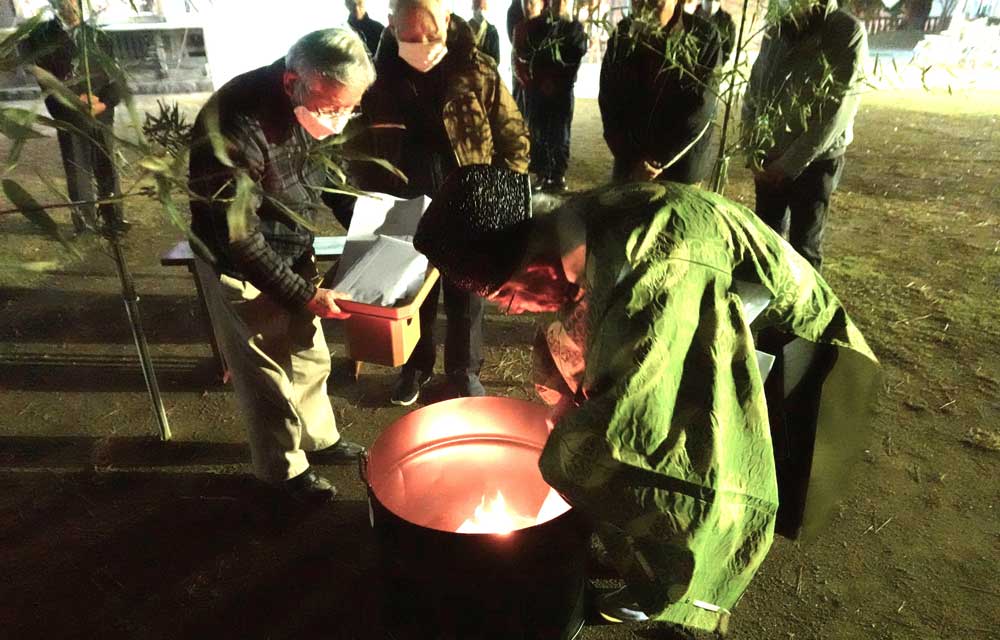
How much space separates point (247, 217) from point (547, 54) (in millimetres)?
4737

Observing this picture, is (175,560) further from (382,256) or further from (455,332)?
(455,332)

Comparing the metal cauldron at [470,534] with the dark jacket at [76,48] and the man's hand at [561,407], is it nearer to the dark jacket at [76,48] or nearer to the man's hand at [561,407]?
the man's hand at [561,407]

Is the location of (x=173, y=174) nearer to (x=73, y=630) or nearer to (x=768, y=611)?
(x=73, y=630)

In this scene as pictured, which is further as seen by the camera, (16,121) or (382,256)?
(382,256)

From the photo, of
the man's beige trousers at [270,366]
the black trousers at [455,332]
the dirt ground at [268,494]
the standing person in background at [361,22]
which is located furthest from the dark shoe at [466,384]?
the standing person in background at [361,22]

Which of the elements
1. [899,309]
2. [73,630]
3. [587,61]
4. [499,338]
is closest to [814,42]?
[899,309]

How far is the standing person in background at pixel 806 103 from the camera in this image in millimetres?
3205

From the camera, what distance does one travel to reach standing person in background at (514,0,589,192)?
6.13 meters

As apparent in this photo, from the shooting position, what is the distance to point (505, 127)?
3.04m

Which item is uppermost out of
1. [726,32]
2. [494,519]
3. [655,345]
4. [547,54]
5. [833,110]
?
[726,32]

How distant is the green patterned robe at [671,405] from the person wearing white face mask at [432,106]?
147cm

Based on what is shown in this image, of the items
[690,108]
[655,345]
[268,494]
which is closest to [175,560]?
[268,494]

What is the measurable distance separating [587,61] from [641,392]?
12.8m

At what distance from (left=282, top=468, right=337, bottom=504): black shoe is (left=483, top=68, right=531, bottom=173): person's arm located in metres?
1.55
